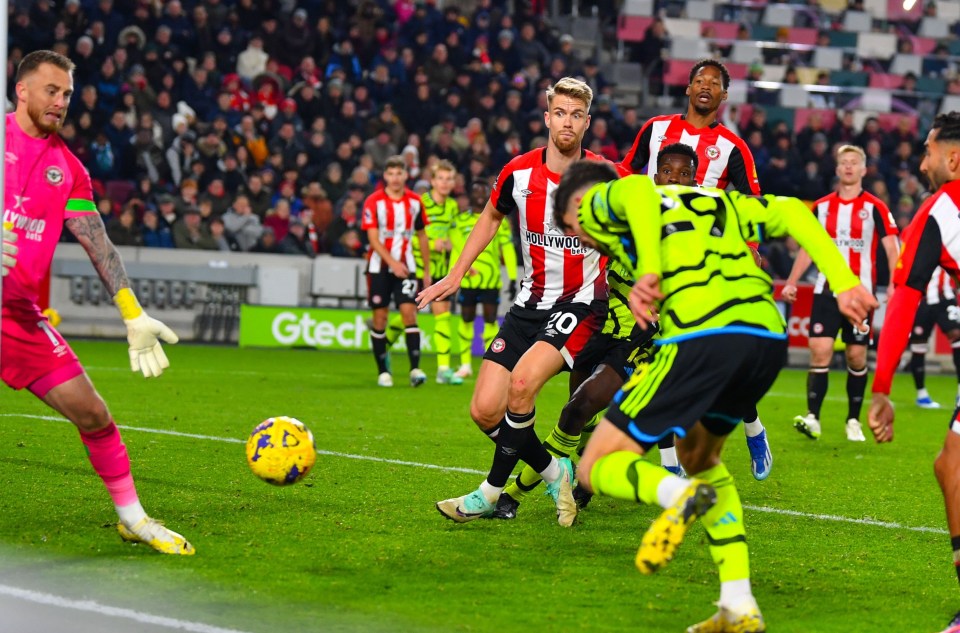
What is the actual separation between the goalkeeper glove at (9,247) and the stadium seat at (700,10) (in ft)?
83.7

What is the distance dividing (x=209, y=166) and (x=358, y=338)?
4004 mm

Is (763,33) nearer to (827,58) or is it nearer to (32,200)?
(827,58)

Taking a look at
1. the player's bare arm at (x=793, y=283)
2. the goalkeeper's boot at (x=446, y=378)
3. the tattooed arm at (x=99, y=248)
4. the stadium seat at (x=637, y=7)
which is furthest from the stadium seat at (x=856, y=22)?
the tattooed arm at (x=99, y=248)

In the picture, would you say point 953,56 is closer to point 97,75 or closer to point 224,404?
point 97,75

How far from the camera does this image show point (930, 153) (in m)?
5.18

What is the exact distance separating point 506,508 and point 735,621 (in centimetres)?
252

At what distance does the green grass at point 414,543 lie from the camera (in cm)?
485

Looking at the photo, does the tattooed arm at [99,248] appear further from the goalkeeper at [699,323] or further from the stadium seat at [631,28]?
the stadium seat at [631,28]

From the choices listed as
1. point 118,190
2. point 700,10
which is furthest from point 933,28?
point 118,190

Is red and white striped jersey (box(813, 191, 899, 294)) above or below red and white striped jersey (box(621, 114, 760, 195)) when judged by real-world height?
below

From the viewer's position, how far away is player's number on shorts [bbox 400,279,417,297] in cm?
1464

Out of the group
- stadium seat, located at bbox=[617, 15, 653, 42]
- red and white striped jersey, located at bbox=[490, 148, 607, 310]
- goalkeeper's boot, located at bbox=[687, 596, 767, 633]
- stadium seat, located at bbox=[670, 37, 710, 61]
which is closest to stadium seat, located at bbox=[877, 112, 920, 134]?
stadium seat, located at bbox=[670, 37, 710, 61]

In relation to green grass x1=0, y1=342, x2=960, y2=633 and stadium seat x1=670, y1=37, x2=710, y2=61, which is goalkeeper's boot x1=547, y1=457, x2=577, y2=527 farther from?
stadium seat x1=670, y1=37, x2=710, y2=61

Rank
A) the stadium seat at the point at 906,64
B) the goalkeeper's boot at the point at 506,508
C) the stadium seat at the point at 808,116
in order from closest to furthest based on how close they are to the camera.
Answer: the goalkeeper's boot at the point at 506,508 → the stadium seat at the point at 808,116 → the stadium seat at the point at 906,64
